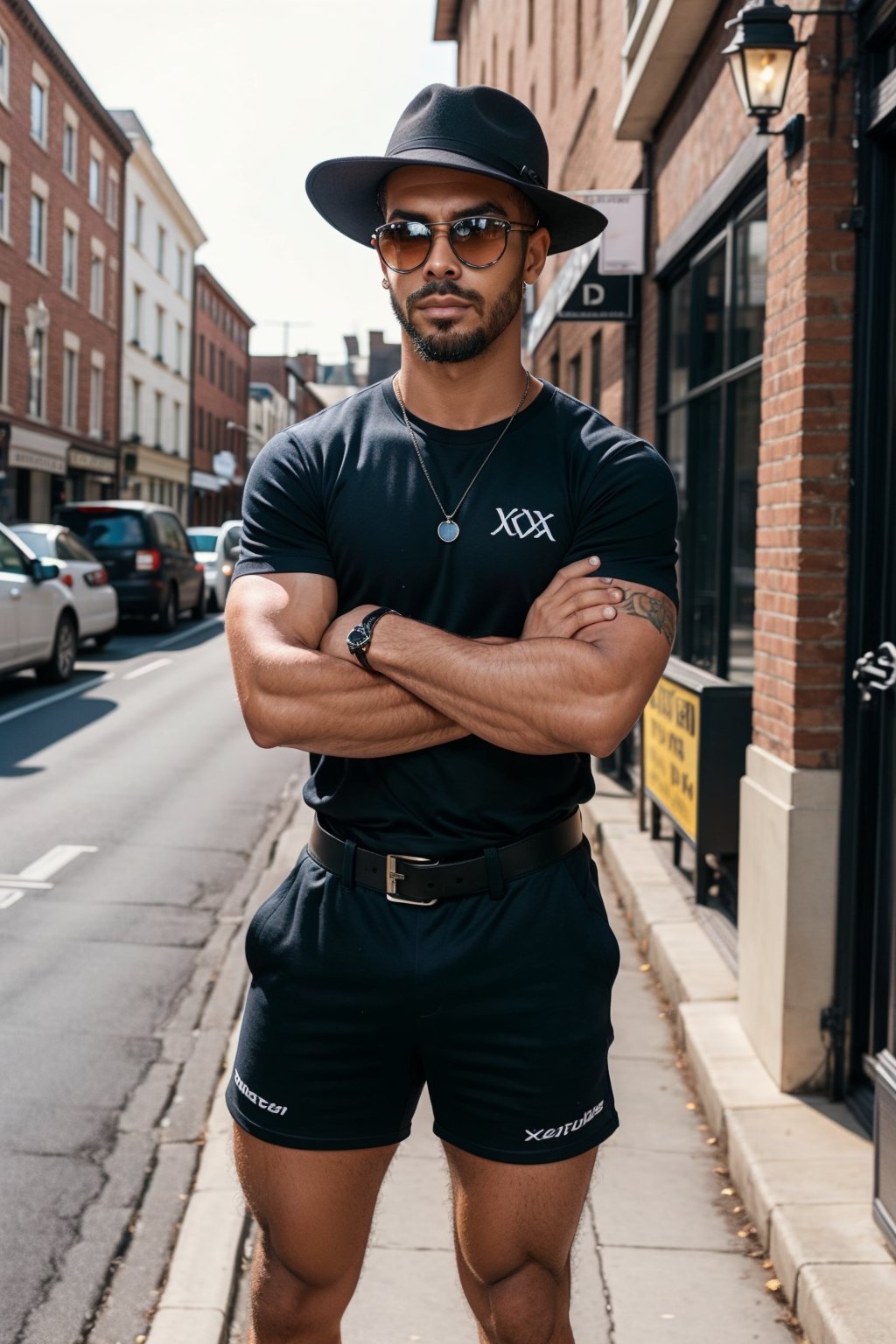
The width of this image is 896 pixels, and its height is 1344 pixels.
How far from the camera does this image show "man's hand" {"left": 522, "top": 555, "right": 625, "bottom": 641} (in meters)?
2.31

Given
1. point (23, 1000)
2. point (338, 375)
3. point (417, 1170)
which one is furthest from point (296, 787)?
point (338, 375)

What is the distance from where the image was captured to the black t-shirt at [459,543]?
2338 mm

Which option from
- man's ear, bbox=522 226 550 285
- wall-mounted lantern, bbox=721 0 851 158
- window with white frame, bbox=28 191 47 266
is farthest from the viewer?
window with white frame, bbox=28 191 47 266

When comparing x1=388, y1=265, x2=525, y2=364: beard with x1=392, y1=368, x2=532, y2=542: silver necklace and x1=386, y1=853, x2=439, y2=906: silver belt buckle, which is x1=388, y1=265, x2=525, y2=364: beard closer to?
x1=392, y1=368, x2=532, y2=542: silver necklace

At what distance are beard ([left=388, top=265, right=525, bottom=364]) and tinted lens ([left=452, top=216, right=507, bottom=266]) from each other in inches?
2.2

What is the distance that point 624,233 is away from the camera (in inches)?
357

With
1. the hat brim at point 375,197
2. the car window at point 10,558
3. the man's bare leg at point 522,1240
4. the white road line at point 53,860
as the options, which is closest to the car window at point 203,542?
the car window at point 10,558

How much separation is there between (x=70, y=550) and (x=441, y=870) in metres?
15.5

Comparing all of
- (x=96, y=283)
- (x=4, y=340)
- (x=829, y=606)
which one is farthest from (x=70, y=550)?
(x=96, y=283)

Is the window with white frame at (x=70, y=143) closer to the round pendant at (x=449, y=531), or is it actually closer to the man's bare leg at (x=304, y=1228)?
the round pendant at (x=449, y=531)

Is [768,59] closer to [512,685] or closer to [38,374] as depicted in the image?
[512,685]

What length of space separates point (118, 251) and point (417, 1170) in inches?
1468

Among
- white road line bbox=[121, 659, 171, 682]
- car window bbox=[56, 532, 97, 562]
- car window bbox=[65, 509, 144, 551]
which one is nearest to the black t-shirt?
white road line bbox=[121, 659, 171, 682]

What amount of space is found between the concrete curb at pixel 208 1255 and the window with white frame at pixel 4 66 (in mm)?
27402
